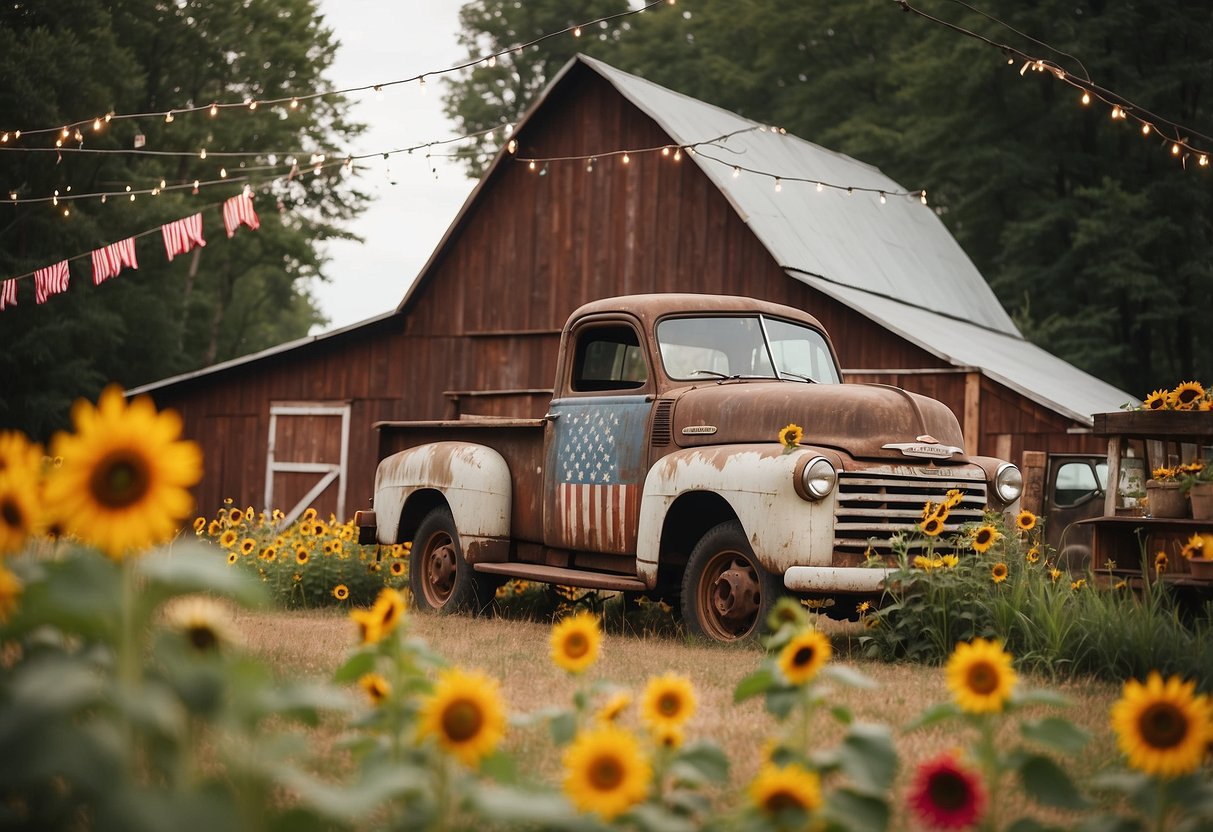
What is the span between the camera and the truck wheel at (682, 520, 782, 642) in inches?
273

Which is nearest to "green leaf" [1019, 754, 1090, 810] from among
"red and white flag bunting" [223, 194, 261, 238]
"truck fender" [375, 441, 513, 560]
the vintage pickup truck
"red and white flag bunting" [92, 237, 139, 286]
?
the vintage pickup truck

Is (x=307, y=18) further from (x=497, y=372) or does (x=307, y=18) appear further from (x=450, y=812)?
(x=450, y=812)

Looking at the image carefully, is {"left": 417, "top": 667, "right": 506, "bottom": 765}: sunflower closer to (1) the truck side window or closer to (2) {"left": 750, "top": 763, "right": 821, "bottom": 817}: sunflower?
(2) {"left": 750, "top": 763, "right": 821, "bottom": 817}: sunflower

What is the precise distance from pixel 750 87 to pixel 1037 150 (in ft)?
24.4

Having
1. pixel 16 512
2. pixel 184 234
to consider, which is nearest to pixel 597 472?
pixel 16 512

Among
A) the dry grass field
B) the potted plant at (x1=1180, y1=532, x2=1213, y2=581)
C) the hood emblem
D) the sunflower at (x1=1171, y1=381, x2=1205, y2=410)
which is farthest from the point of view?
the hood emblem

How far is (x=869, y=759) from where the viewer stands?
8.48 ft

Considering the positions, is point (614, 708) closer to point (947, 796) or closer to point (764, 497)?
point (947, 796)

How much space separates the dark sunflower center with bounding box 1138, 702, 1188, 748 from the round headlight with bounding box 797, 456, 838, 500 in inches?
158

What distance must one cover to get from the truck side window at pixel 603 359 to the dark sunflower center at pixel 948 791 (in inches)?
240

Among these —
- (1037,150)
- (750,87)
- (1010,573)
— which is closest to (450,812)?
(1010,573)

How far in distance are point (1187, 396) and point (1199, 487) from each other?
631 mm

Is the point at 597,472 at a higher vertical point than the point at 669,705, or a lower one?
higher

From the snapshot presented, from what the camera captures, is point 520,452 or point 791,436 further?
point 520,452
